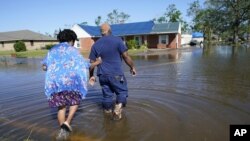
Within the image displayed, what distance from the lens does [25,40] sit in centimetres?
6116

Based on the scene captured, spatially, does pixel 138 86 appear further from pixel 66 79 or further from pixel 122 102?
pixel 66 79

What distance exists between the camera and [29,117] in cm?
684

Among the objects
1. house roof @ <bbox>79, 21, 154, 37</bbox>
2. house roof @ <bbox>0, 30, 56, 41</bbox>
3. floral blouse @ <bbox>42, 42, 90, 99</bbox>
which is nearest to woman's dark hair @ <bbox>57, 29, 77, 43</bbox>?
floral blouse @ <bbox>42, 42, 90, 99</bbox>

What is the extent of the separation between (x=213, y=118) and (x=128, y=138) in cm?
188

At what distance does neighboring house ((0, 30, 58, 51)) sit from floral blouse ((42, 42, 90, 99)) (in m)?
58.6

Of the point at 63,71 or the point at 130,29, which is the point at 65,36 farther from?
the point at 130,29

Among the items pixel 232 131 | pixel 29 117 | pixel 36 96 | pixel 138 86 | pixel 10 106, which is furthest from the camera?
pixel 138 86

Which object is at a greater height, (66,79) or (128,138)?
(66,79)

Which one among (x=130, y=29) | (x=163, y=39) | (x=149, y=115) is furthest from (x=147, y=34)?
(x=149, y=115)

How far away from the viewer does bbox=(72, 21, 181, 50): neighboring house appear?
47.8 m

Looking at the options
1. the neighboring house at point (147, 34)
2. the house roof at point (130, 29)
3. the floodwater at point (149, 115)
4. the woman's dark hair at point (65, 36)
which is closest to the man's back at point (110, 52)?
the woman's dark hair at point (65, 36)

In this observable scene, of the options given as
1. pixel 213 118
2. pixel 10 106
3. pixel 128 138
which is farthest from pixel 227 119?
pixel 10 106

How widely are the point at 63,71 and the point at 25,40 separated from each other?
59.1 metres

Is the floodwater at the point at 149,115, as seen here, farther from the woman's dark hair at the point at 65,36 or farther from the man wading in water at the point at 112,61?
the woman's dark hair at the point at 65,36
